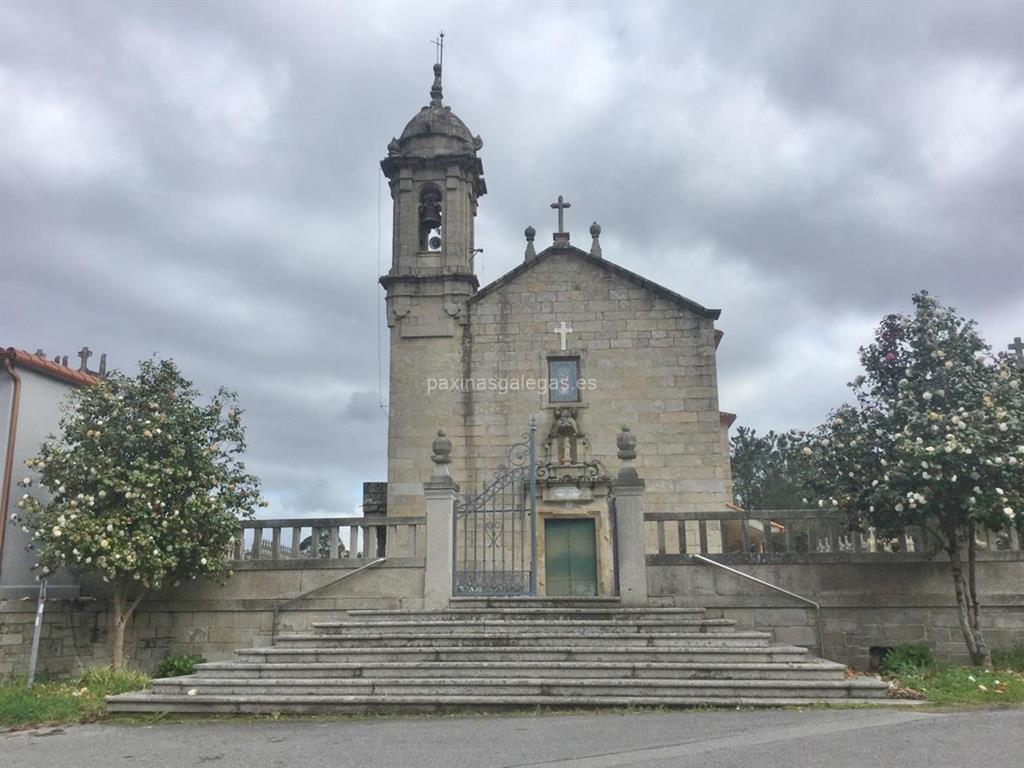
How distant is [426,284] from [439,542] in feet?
24.0

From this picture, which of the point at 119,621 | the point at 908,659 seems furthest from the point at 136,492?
the point at 908,659

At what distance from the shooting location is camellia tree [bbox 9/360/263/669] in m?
11.3

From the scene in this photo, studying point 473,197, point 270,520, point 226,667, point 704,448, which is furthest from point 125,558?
point 473,197

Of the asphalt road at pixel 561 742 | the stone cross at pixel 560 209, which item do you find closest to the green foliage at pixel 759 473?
the stone cross at pixel 560 209

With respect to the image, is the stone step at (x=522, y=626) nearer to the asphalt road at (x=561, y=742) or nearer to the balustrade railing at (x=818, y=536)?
the balustrade railing at (x=818, y=536)

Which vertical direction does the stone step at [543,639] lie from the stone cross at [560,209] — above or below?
below

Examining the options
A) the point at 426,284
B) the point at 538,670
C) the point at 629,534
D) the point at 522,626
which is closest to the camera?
the point at 538,670

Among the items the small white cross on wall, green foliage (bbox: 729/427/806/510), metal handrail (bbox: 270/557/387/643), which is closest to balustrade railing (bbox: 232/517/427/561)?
Result: metal handrail (bbox: 270/557/387/643)

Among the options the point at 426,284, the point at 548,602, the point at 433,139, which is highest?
the point at 433,139

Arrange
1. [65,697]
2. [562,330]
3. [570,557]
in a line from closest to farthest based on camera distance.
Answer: [65,697] → [570,557] → [562,330]

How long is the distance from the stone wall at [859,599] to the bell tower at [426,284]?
6498 mm

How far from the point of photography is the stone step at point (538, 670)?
8531 mm

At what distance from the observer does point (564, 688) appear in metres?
8.18

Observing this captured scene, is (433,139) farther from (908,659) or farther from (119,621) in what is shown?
(908,659)
